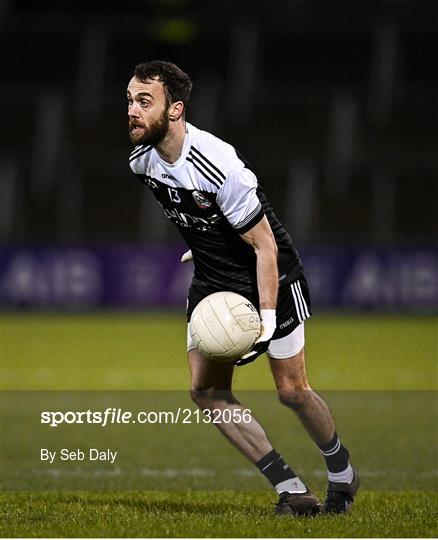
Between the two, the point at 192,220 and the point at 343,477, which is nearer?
the point at 192,220

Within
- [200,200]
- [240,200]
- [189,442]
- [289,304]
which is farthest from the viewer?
[189,442]

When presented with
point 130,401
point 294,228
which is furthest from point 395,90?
point 130,401

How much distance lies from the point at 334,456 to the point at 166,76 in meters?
2.07

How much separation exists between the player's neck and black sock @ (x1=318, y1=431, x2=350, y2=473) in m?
1.63

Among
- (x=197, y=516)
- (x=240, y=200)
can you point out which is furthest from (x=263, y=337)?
(x=197, y=516)

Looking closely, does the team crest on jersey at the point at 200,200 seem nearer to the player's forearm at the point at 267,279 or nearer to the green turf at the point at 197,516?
the player's forearm at the point at 267,279

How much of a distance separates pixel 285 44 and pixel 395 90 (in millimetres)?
2633

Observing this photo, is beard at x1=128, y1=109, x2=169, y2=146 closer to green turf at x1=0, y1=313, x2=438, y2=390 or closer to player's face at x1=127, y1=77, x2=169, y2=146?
player's face at x1=127, y1=77, x2=169, y2=146

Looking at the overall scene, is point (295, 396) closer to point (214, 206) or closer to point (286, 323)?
point (286, 323)

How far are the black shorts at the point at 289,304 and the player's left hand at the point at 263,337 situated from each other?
26 centimetres

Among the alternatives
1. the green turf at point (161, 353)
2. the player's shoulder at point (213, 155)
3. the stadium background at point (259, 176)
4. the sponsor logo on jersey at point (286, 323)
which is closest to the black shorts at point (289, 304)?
the sponsor logo on jersey at point (286, 323)

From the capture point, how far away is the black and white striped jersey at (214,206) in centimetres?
558

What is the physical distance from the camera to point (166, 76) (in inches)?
221

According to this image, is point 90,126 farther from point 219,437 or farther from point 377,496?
point 377,496
